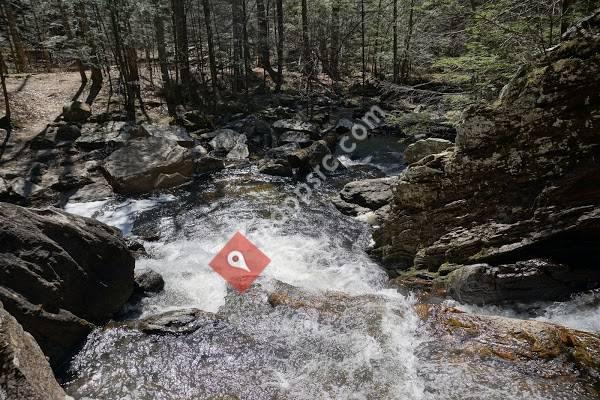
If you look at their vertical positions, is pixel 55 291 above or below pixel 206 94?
below

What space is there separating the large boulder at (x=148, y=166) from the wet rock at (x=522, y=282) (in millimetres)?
9340

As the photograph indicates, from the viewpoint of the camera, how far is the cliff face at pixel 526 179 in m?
5.22

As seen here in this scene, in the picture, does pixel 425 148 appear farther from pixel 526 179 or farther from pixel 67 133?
pixel 67 133

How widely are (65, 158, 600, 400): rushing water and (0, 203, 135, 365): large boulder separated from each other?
0.37 meters

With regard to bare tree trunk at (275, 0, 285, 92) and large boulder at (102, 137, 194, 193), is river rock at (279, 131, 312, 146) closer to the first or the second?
large boulder at (102, 137, 194, 193)

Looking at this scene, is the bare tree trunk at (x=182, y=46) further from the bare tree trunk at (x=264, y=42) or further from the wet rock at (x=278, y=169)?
the wet rock at (x=278, y=169)

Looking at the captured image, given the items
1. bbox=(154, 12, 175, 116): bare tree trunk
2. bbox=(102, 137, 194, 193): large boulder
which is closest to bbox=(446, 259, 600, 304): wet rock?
bbox=(102, 137, 194, 193): large boulder

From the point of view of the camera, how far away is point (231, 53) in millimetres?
23953

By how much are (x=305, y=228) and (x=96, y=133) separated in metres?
9.67

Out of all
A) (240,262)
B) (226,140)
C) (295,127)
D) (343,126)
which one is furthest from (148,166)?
(343,126)

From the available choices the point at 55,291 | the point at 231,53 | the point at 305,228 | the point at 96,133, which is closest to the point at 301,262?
the point at 305,228

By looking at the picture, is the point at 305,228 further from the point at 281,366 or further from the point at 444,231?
the point at 281,366

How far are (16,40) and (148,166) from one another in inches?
623

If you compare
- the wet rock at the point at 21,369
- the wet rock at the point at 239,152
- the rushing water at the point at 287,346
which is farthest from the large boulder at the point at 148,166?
the wet rock at the point at 21,369
